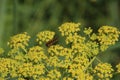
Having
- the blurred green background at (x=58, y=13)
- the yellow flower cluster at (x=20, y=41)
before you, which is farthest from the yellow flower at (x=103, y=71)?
the blurred green background at (x=58, y=13)

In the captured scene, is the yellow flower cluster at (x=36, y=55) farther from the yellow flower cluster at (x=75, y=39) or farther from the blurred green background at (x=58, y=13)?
the blurred green background at (x=58, y=13)

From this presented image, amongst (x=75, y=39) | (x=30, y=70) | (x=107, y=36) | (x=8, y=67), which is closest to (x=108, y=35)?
(x=107, y=36)

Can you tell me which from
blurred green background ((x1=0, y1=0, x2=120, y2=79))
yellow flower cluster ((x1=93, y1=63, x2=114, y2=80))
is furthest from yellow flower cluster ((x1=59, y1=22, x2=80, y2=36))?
blurred green background ((x1=0, y1=0, x2=120, y2=79))

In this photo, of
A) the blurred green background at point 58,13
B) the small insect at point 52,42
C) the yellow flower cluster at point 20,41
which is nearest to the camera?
the yellow flower cluster at point 20,41

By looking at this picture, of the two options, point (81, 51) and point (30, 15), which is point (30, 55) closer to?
point (81, 51)

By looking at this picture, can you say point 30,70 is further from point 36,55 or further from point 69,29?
point 69,29

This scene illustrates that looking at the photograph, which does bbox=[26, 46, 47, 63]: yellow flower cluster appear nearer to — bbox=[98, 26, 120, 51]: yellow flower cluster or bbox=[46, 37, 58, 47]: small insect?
bbox=[46, 37, 58, 47]: small insect

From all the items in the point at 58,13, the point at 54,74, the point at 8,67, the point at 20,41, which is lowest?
the point at 54,74
